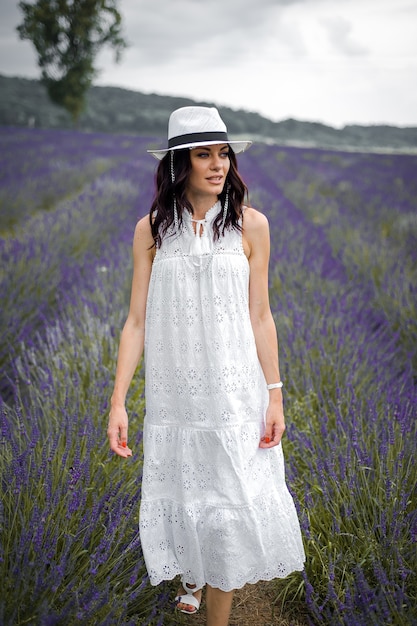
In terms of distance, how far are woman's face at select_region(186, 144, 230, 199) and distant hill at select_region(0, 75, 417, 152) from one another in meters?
36.4

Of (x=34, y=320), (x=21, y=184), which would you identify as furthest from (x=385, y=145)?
(x=34, y=320)

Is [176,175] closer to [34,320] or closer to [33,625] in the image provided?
[33,625]

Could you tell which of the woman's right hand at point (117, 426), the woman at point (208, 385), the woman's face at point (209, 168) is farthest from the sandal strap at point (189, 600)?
the woman's face at point (209, 168)

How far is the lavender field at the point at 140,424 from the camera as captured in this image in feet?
4.95

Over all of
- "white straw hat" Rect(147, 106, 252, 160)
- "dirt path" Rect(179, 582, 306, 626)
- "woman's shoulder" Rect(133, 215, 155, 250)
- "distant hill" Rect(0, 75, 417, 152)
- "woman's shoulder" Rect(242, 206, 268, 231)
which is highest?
"distant hill" Rect(0, 75, 417, 152)

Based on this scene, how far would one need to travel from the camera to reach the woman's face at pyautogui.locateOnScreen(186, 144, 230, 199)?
1.53m

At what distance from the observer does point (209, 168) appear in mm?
1537

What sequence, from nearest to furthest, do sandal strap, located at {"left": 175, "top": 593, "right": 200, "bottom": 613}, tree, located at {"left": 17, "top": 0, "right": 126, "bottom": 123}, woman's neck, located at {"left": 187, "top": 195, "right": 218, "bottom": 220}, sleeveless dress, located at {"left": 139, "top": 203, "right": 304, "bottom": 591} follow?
sleeveless dress, located at {"left": 139, "top": 203, "right": 304, "bottom": 591}, woman's neck, located at {"left": 187, "top": 195, "right": 218, "bottom": 220}, sandal strap, located at {"left": 175, "top": 593, "right": 200, "bottom": 613}, tree, located at {"left": 17, "top": 0, "right": 126, "bottom": 123}

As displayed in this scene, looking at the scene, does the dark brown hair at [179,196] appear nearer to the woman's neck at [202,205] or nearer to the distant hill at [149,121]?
the woman's neck at [202,205]

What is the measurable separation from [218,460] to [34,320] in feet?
8.16

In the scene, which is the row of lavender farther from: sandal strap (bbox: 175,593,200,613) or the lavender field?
sandal strap (bbox: 175,593,200,613)

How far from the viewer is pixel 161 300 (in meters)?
1.57

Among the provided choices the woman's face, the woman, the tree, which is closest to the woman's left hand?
the woman

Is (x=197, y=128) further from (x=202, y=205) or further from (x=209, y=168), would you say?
(x=202, y=205)
